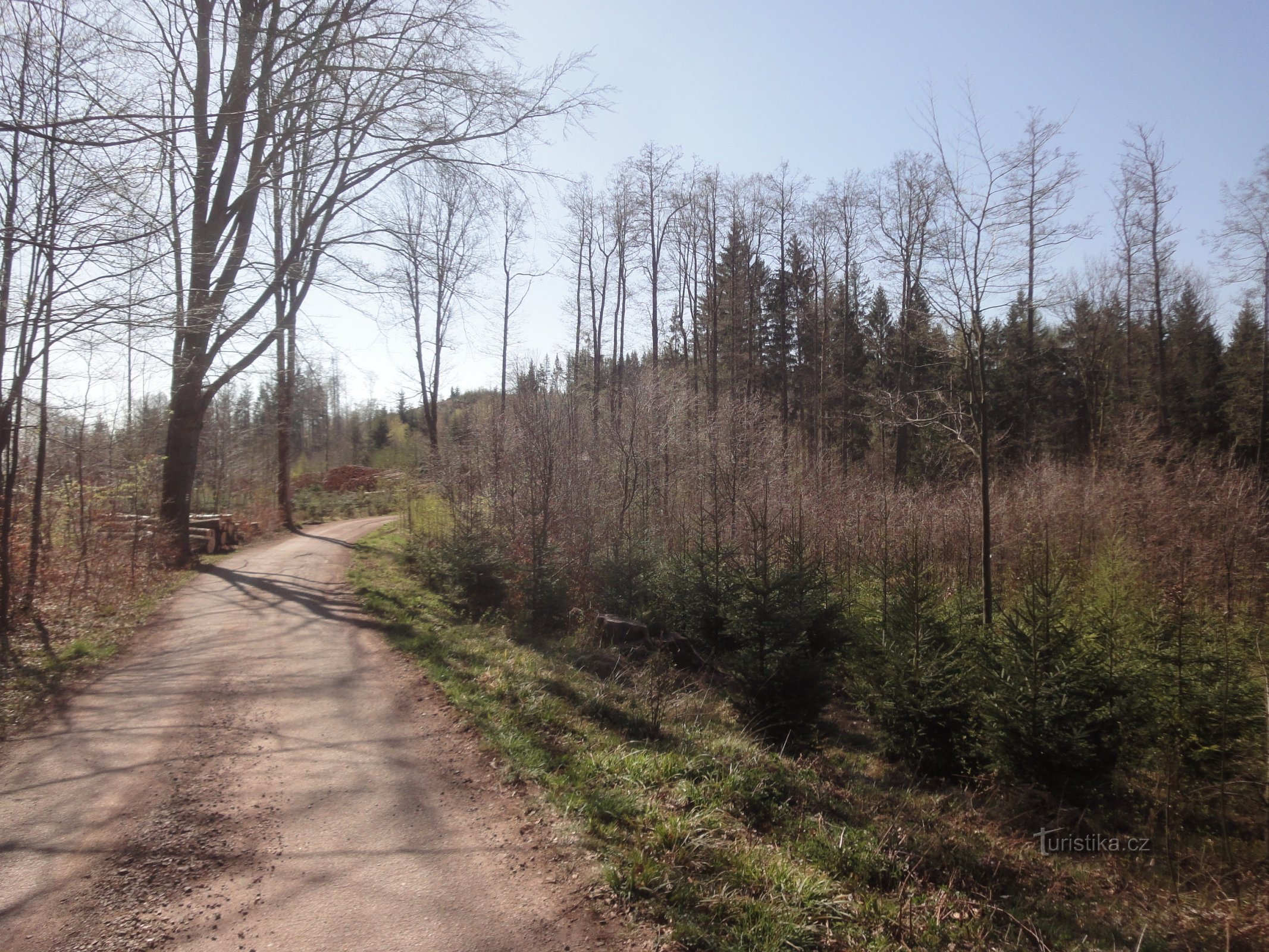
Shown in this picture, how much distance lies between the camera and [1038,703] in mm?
6656

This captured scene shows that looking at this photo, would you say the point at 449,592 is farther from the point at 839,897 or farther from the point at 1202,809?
the point at 1202,809

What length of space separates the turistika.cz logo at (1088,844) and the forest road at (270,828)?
4.77 metres

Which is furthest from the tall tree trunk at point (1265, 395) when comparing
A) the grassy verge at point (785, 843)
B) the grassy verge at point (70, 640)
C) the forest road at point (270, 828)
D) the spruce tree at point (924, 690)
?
the grassy verge at point (70, 640)

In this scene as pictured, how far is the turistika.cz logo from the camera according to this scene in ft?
20.7

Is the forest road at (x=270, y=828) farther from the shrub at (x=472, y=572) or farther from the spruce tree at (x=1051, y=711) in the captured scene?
the spruce tree at (x=1051, y=711)

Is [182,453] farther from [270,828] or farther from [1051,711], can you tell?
[1051,711]

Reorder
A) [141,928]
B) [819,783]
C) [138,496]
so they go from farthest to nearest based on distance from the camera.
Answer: [138,496]
[819,783]
[141,928]

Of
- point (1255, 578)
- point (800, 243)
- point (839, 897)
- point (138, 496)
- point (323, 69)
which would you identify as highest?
point (800, 243)

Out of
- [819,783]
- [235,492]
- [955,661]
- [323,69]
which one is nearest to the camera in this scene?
[819,783]

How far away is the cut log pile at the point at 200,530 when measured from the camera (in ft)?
43.0

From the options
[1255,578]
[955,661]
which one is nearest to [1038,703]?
[955,661]

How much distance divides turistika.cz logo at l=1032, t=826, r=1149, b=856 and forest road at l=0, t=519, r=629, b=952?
477cm

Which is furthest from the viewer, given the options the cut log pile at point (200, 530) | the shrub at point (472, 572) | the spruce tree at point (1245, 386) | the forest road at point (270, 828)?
the spruce tree at point (1245, 386)

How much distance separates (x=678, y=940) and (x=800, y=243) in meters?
33.7
